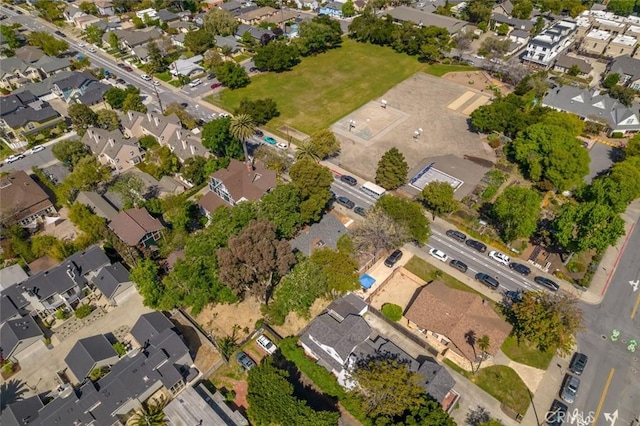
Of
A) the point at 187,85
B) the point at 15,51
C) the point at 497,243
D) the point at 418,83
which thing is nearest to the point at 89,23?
the point at 15,51

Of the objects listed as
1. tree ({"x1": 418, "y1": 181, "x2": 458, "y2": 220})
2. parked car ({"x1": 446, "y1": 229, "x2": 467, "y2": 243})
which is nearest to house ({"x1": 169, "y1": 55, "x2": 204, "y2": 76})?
tree ({"x1": 418, "y1": 181, "x2": 458, "y2": 220})

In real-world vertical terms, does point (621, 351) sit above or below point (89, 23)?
below

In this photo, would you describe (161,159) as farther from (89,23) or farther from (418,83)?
(89,23)

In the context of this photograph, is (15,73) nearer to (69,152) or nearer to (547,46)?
(69,152)

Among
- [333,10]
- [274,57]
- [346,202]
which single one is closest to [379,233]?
[346,202]

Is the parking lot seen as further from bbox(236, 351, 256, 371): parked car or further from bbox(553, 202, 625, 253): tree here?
bbox(236, 351, 256, 371): parked car

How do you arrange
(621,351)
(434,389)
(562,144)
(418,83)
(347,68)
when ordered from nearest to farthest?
(434,389), (621,351), (562,144), (418,83), (347,68)
